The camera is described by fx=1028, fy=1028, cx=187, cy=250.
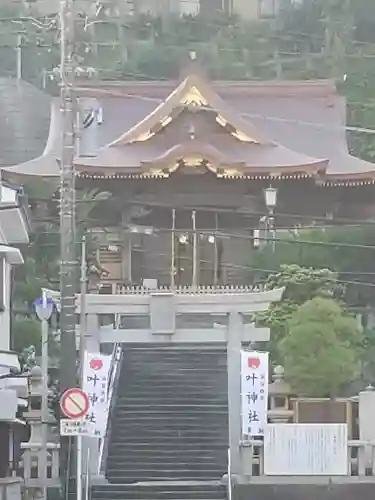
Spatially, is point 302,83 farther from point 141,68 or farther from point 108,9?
point 108,9

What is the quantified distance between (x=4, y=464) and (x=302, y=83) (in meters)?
16.8

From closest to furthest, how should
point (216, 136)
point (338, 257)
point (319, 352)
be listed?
point (319, 352) → point (338, 257) → point (216, 136)

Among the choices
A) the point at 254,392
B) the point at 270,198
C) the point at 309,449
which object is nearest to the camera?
the point at 309,449

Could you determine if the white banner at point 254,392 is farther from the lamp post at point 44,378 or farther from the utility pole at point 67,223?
the utility pole at point 67,223

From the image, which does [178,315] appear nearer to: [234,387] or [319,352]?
[234,387]

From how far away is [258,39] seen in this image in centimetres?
4612

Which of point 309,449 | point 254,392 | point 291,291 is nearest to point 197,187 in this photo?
point 291,291

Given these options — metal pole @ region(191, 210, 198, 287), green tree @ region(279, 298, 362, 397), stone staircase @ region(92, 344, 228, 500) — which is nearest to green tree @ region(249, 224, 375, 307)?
metal pole @ region(191, 210, 198, 287)

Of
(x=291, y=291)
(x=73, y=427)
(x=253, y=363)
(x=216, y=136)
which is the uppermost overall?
(x=216, y=136)

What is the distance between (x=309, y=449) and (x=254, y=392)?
1.24 meters

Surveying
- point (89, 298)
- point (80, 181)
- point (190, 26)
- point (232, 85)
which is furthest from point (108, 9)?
point (89, 298)

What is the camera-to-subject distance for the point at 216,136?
26062 millimetres

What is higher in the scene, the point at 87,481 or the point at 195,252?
the point at 195,252

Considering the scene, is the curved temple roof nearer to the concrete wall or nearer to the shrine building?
the shrine building
